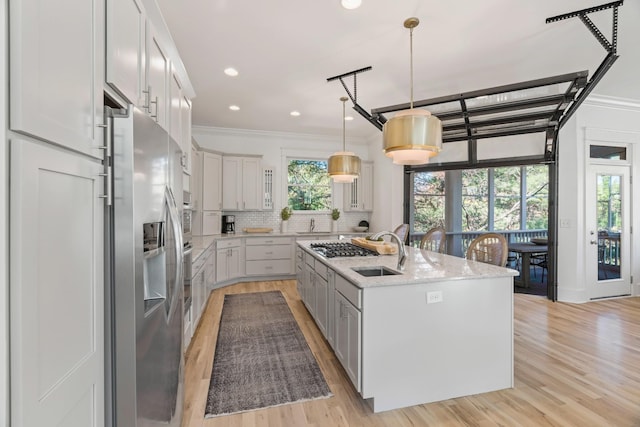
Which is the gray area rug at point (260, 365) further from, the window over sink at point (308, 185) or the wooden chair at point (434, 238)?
the window over sink at point (308, 185)

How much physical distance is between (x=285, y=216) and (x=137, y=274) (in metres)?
4.87

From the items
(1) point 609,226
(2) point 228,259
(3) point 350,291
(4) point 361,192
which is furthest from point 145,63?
(1) point 609,226

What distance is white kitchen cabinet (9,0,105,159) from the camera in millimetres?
740

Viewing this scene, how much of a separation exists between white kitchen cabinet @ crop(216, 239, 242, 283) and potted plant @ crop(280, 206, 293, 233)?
103cm

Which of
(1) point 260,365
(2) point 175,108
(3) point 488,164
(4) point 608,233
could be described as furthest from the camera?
(3) point 488,164

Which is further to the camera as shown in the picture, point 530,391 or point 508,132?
point 508,132

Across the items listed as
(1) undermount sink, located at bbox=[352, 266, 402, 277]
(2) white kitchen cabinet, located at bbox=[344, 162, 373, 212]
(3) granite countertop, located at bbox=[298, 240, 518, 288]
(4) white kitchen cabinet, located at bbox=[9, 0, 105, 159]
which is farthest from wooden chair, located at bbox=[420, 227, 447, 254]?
(4) white kitchen cabinet, located at bbox=[9, 0, 105, 159]

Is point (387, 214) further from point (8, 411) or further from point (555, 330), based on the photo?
point (8, 411)

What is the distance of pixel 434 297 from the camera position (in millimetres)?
2086

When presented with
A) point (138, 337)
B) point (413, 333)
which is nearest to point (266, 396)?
point (413, 333)

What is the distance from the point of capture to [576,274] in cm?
429

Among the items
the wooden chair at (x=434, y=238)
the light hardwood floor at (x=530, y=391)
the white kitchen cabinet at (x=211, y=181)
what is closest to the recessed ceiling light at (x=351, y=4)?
the wooden chair at (x=434, y=238)

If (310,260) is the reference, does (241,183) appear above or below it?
above

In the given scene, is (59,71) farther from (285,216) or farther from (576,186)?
(576,186)
